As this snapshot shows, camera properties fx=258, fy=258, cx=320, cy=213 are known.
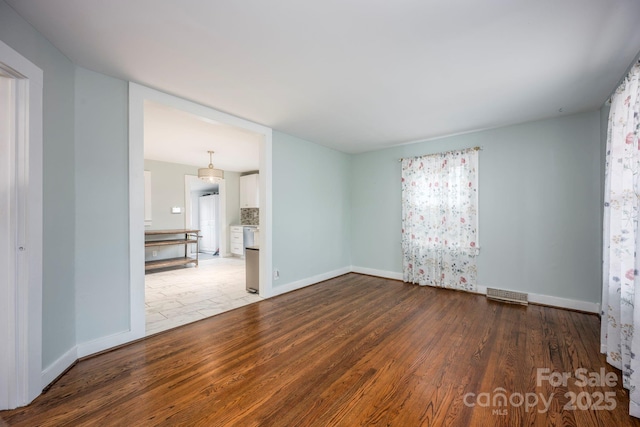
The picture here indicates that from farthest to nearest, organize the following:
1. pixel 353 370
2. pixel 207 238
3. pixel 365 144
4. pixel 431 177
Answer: pixel 207 238 → pixel 365 144 → pixel 431 177 → pixel 353 370

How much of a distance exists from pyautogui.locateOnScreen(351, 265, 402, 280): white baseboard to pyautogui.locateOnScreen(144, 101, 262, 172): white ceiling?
126 inches

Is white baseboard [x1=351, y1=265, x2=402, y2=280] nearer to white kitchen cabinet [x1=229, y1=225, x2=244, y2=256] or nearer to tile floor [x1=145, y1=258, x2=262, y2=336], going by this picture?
tile floor [x1=145, y1=258, x2=262, y2=336]

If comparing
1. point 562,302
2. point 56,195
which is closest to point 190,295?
point 56,195

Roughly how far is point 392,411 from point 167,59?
3095 mm

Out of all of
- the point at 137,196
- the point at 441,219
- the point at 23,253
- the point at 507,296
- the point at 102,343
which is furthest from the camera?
the point at 441,219

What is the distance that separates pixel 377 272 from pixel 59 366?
176 inches

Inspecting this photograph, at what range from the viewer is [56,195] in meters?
2.00

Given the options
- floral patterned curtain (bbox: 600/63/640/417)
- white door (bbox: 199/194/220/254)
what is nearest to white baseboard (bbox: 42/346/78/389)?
floral patterned curtain (bbox: 600/63/640/417)

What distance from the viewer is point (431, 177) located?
439 centimetres

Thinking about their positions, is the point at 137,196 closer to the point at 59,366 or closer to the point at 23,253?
the point at 23,253

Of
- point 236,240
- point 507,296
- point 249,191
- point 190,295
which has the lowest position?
point 190,295

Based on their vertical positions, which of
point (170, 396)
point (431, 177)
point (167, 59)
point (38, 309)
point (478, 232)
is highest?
point (167, 59)

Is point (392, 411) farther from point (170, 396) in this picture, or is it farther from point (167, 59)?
point (167, 59)

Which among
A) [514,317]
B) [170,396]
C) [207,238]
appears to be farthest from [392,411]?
[207,238]
